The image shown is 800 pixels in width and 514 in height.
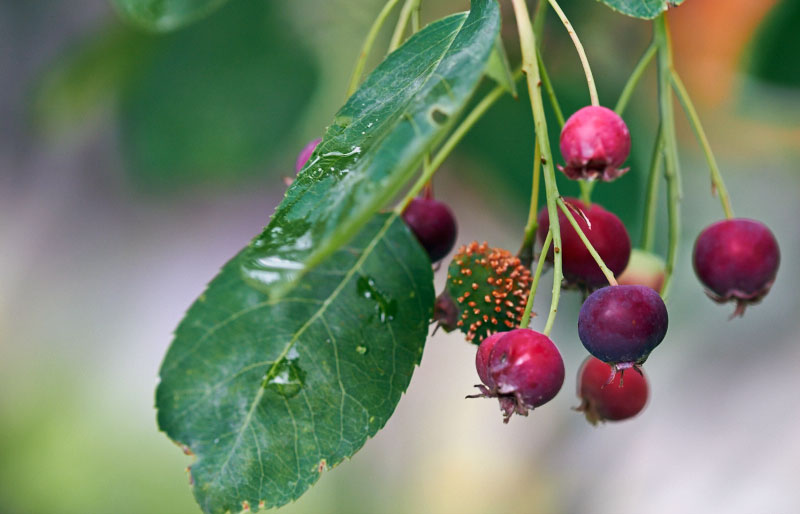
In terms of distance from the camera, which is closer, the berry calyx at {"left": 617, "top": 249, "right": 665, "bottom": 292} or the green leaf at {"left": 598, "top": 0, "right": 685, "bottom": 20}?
the green leaf at {"left": 598, "top": 0, "right": 685, "bottom": 20}

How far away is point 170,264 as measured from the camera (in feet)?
4.39

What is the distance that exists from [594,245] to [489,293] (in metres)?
0.07

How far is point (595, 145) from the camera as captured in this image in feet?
1.14

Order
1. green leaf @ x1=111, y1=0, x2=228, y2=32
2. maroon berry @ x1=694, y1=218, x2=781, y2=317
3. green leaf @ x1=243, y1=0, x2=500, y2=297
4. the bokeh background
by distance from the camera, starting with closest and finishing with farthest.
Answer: green leaf @ x1=243, y1=0, x2=500, y2=297, maroon berry @ x1=694, y1=218, x2=781, y2=317, green leaf @ x1=111, y1=0, x2=228, y2=32, the bokeh background

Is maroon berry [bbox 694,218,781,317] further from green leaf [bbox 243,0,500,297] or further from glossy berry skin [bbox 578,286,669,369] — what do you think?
green leaf [bbox 243,0,500,297]

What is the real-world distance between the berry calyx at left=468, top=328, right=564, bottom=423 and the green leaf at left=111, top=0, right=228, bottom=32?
0.39 m

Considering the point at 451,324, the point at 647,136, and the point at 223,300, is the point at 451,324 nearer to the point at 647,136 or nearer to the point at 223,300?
the point at 223,300

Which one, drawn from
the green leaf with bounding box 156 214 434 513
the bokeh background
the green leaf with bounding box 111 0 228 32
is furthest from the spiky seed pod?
the bokeh background

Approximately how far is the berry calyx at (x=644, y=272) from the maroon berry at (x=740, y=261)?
45 mm

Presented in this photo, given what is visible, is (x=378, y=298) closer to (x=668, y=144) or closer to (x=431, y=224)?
(x=431, y=224)

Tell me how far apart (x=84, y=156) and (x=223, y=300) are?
Result: 996mm

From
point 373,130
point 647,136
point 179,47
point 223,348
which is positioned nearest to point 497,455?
point 647,136

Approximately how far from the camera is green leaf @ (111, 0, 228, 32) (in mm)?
610

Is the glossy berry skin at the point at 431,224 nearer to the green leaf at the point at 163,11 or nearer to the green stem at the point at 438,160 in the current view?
the green stem at the point at 438,160
